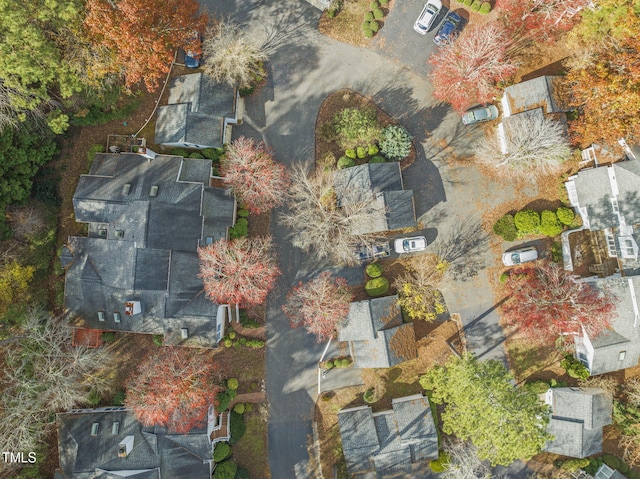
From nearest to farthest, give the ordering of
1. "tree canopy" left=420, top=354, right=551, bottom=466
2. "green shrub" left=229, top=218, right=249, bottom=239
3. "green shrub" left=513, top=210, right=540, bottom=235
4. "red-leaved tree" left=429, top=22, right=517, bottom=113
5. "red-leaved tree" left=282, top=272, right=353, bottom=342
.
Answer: "tree canopy" left=420, top=354, right=551, bottom=466
"red-leaved tree" left=429, top=22, right=517, bottom=113
"red-leaved tree" left=282, top=272, right=353, bottom=342
"green shrub" left=513, top=210, right=540, bottom=235
"green shrub" left=229, top=218, right=249, bottom=239

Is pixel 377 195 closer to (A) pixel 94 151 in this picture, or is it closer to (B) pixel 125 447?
(A) pixel 94 151

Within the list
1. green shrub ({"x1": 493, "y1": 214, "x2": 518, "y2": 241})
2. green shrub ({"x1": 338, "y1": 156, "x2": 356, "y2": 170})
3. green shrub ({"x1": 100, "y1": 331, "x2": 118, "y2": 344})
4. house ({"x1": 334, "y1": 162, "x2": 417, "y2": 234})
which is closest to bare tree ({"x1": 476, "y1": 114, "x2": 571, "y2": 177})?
green shrub ({"x1": 493, "y1": 214, "x2": 518, "y2": 241})

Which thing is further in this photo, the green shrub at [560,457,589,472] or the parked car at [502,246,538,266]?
the parked car at [502,246,538,266]

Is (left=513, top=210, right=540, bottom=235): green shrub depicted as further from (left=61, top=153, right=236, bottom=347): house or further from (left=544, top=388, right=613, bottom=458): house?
(left=61, top=153, right=236, bottom=347): house

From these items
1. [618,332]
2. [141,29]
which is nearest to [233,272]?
[141,29]

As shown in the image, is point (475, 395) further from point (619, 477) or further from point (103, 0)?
point (103, 0)

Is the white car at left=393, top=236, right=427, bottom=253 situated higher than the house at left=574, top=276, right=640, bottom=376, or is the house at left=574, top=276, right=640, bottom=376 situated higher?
the white car at left=393, top=236, right=427, bottom=253

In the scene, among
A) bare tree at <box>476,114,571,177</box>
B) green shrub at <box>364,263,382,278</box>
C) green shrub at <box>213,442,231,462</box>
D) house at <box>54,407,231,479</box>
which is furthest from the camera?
green shrub at <box>364,263,382,278</box>

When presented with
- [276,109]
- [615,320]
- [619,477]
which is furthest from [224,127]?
[619,477]
